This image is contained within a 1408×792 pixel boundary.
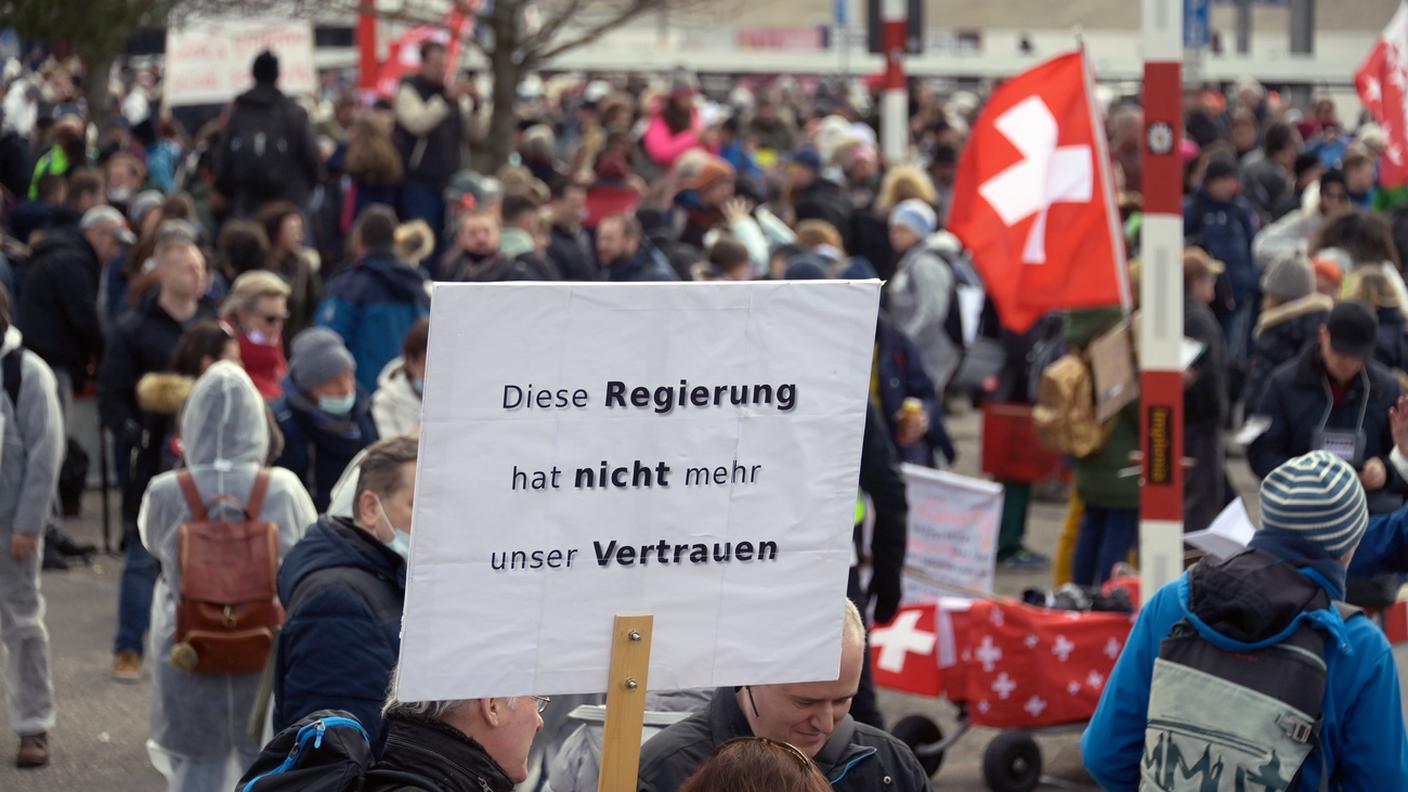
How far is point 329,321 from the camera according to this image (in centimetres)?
956

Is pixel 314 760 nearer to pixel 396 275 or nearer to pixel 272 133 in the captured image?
pixel 396 275

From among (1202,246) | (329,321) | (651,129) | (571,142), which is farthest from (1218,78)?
(329,321)

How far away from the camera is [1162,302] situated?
19.6 ft

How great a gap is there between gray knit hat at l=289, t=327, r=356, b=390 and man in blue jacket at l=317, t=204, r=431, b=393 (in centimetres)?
240

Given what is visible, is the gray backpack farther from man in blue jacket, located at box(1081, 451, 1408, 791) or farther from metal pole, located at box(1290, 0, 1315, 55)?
metal pole, located at box(1290, 0, 1315, 55)

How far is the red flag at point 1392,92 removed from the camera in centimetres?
1273

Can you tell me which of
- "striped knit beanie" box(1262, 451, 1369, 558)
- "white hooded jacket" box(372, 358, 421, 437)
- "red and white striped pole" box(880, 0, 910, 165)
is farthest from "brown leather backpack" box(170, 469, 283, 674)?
"red and white striped pole" box(880, 0, 910, 165)

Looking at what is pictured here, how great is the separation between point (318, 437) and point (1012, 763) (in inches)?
109

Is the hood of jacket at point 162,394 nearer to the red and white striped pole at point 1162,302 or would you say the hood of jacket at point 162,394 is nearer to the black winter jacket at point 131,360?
the black winter jacket at point 131,360

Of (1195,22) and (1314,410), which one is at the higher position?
(1195,22)

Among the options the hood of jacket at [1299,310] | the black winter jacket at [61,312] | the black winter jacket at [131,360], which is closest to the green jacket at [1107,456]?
the hood of jacket at [1299,310]

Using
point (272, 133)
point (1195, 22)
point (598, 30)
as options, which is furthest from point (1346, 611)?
point (1195, 22)

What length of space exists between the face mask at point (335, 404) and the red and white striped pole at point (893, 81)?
38.5 ft

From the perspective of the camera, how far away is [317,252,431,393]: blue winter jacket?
9523 millimetres
